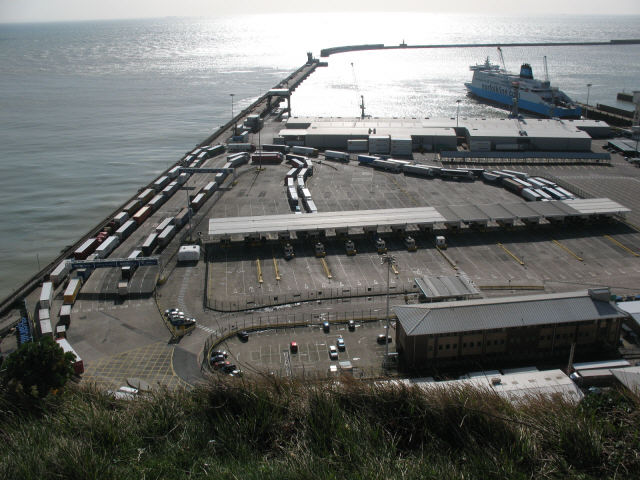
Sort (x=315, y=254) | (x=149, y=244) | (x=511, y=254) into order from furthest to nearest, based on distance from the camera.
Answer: (x=149, y=244) < (x=511, y=254) < (x=315, y=254)

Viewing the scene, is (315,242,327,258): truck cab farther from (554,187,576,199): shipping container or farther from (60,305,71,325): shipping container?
(554,187,576,199): shipping container

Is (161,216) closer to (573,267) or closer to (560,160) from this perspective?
(573,267)

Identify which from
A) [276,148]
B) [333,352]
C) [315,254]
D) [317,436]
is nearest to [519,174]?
[315,254]

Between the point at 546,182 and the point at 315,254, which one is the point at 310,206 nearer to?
the point at 315,254

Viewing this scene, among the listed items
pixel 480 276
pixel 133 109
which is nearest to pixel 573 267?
pixel 480 276

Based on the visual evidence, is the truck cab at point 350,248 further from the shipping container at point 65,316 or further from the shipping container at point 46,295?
the shipping container at point 46,295

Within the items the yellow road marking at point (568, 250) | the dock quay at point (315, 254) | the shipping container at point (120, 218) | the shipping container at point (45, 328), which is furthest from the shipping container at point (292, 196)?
the shipping container at point (45, 328)
